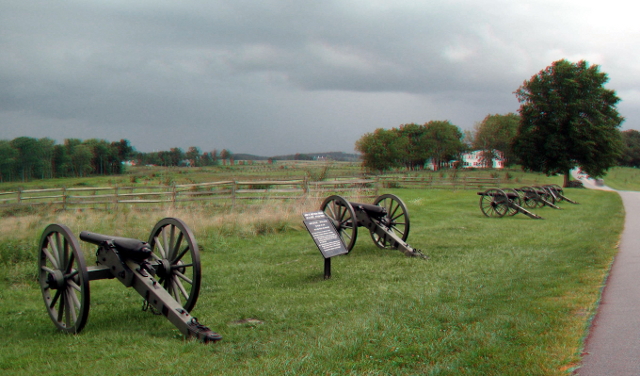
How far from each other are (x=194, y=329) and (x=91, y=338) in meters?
1.15

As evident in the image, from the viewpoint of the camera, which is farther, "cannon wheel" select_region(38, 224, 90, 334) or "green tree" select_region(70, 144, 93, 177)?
"green tree" select_region(70, 144, 93, 177)

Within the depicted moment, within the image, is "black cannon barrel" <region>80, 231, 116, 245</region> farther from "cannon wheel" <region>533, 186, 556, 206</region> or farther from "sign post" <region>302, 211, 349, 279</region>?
"cannon wheel" <region>533, 186, 556, 206</region>

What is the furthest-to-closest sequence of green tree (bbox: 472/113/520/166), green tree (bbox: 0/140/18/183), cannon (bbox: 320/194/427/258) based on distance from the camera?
green tree (bbox: 472/113/520/166) → green tree (bbox: 0/140/18/183) → cannon (bbox: 320/194/427/258)

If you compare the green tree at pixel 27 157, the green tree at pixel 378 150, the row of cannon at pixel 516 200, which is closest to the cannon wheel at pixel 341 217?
the row of cannon at pixel 516 200

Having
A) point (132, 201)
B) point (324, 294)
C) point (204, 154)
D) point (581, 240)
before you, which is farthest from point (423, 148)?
point (324, 294)

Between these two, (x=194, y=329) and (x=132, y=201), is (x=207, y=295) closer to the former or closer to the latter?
(x=194, y=329)

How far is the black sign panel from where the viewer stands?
7.29 meters

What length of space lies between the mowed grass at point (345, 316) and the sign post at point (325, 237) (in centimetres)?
39

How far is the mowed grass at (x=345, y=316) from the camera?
12.6 ft

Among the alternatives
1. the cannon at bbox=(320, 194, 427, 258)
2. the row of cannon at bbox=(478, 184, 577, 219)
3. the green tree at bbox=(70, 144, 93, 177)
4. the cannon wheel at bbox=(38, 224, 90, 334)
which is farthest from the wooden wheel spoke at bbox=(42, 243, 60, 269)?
the green tree at bbox=(70, 144, 93, 177)

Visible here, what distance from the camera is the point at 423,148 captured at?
91.1 meters

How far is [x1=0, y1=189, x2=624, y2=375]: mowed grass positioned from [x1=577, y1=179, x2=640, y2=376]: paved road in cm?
13

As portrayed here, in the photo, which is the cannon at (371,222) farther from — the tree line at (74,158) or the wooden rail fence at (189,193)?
the tree line at (74,158)

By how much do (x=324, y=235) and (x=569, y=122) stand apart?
4005cm
